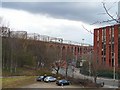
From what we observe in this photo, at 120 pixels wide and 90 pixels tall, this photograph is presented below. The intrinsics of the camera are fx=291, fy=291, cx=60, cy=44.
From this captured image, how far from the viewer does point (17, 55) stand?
6303 cm

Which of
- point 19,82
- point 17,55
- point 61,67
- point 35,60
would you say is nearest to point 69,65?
point 61,67

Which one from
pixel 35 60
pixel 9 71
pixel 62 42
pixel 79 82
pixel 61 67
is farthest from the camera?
pixel 62 42

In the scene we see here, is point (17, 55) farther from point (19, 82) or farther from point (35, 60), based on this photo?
point (19, 82)

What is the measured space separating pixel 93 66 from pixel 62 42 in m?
35.5

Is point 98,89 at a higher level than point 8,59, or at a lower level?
lower

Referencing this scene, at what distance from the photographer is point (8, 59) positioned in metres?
60.5

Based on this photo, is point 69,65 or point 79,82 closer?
point 79,82

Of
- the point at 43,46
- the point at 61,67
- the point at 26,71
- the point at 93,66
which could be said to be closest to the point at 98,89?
the point at 93,66

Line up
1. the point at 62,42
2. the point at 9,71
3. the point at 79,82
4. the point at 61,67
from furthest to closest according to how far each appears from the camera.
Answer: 1. the point at 62,42
2. the point at 61,67
3. the point at 9,71
4. the point at 79,82

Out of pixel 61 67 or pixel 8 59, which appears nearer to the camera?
pixel 8 59

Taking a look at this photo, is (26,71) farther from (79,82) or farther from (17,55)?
(79,82)

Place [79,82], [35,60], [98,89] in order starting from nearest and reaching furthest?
[98,89], [79,82], [35,60]

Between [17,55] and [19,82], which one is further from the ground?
[17,55]

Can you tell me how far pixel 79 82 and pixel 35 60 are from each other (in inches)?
817
